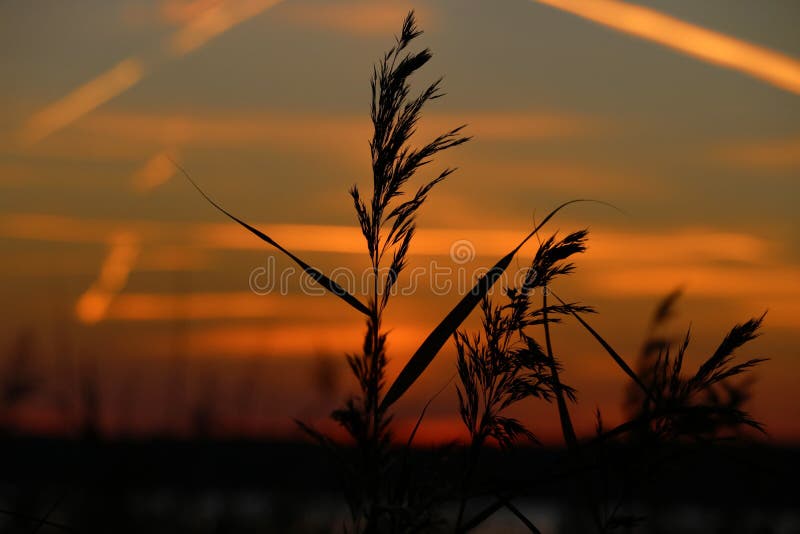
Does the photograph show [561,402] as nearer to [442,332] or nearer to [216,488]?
[442,332]

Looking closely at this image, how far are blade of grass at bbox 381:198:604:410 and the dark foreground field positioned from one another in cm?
24

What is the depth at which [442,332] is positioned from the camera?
92.9 inches

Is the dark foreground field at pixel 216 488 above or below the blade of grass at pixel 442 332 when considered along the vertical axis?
below

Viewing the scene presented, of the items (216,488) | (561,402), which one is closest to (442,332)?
(561,402)

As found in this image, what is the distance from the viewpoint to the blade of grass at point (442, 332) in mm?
2301

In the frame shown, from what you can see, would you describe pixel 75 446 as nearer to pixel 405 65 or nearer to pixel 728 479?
pixel 405 65

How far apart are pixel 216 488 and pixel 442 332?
9.53 feet

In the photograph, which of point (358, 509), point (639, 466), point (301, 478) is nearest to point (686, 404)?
point (639, 466)

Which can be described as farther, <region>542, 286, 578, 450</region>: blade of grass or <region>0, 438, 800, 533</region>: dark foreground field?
<region>0, 438, 800, 533</region>: dark foreground field

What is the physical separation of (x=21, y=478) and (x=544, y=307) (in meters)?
2.60

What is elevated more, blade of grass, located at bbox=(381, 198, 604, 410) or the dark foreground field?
blade of grass, located at bbox=(381, 198, 604, 410)

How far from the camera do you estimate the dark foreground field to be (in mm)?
3312

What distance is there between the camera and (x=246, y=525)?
15.7 ft

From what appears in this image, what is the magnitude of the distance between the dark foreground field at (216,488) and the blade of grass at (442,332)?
242 millimetres
